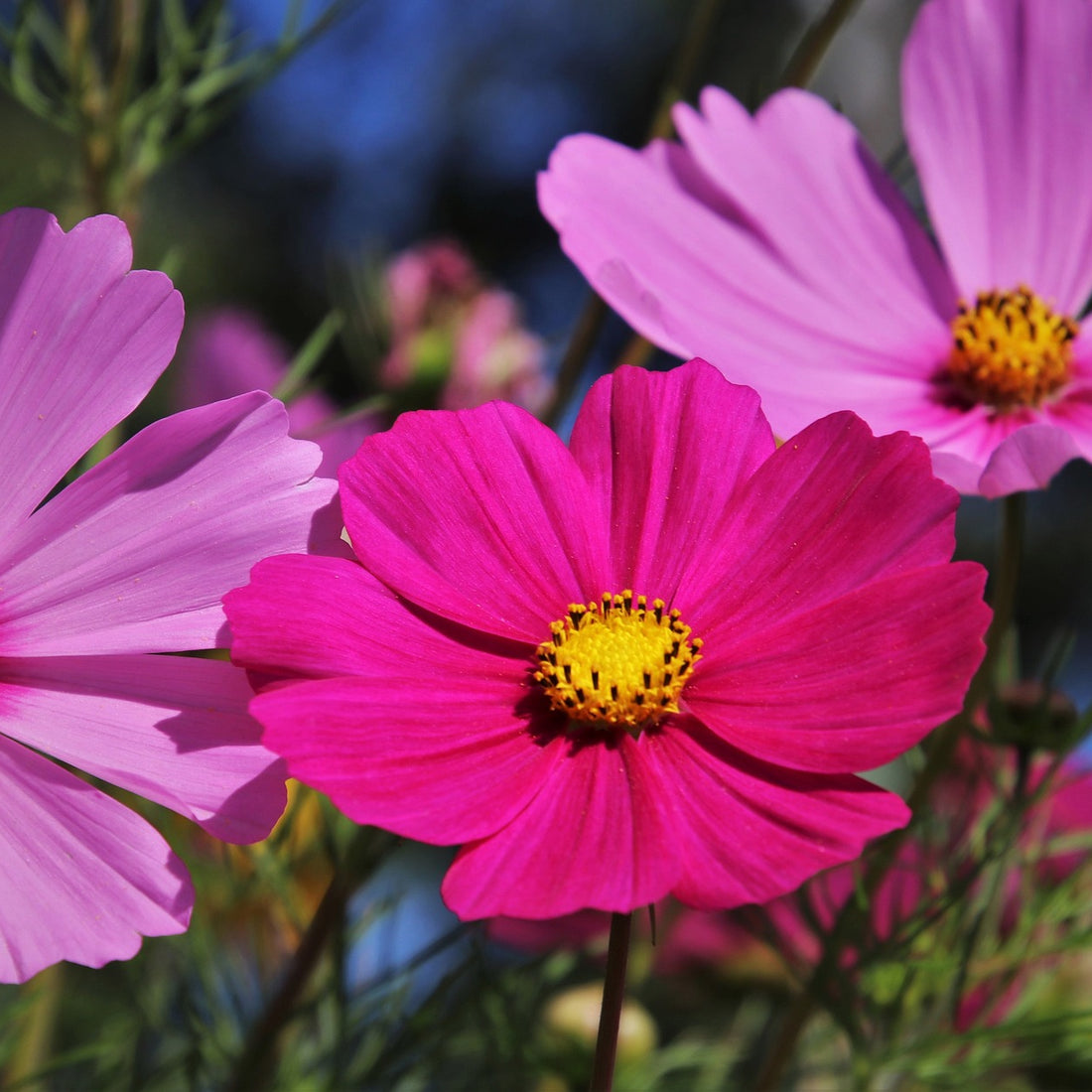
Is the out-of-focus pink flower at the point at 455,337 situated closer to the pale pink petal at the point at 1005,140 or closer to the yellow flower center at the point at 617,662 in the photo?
the pale pink petal at the point at 1005,140

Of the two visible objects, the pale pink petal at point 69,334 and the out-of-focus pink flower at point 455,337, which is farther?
the out-of-focus pink flower at point 455,337

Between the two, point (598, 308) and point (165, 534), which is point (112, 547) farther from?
point (598, 308)

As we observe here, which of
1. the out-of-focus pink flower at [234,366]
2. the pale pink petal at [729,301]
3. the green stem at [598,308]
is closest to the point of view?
the pale pink petal at [729,301]

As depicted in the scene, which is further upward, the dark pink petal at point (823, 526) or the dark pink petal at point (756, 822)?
the dark pink petal at point (823, 526)

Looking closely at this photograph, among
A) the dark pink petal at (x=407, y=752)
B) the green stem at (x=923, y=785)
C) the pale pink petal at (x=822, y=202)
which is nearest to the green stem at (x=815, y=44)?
the pale pink petal at (x=822, y=202)

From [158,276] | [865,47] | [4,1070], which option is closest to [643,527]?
[158,276]

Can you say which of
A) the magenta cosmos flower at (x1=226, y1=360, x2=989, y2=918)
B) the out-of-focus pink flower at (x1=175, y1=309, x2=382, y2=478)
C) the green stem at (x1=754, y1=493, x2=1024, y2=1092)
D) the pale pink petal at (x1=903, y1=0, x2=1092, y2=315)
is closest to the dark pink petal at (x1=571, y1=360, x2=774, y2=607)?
the magenta cosmos flower at (x1=226, y1=360, x2=989, y2=918)
